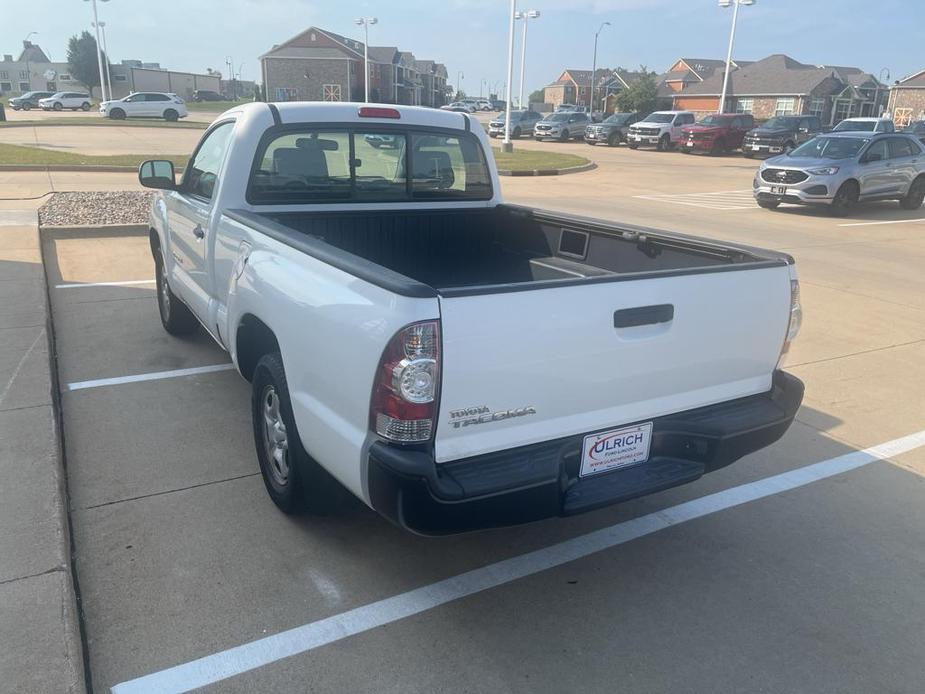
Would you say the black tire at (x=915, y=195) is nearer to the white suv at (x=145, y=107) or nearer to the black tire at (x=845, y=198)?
the black tire at (x=845, y=198)

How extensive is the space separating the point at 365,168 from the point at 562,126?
38.4 meters

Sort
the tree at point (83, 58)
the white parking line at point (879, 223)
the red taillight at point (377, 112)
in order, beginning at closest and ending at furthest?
the red taillight at point (377, 112), the white parking line at point (879, 223), the tree at point (83, 58)

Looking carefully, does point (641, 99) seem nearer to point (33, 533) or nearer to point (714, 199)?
point (714, 199)

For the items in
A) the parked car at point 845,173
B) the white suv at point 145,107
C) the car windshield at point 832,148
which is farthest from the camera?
the white suv at point 145,107

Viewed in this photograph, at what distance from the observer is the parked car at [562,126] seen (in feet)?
136

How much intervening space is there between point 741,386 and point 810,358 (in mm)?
3655

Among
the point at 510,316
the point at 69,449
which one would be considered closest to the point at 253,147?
the point at 69,449

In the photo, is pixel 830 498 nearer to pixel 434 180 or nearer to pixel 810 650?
pixel 810 650

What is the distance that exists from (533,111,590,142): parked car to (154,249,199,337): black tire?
122ft

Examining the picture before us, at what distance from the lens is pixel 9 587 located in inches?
117

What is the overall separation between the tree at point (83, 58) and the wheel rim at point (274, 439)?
9869 centimetres

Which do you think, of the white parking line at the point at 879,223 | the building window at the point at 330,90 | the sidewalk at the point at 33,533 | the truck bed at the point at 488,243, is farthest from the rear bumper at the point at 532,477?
the building window at the point at 330,90

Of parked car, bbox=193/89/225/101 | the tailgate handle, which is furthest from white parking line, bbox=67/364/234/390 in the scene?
parked car, bbox=193/89/225/101

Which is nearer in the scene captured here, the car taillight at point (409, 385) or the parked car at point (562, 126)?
the car taillight at point (409, 385)
